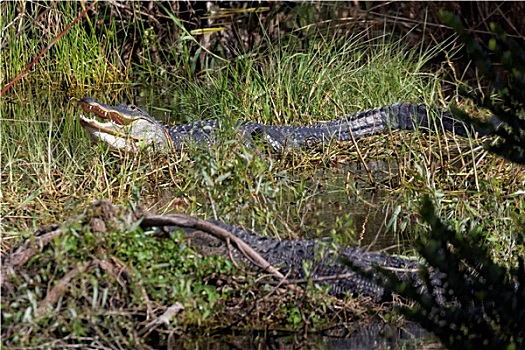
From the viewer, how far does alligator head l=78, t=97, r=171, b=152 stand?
5789 mm

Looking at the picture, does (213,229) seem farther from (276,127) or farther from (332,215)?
(276,127)

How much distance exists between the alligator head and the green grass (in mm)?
109

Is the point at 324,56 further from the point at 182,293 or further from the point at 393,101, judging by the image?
the point at 182,293

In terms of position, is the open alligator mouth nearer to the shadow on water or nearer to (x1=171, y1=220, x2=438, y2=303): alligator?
(x1=171, y1=220, x2=438, y2=303): alligator

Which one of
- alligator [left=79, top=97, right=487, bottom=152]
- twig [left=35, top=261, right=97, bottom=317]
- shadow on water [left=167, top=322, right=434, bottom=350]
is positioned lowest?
alligator [left=79, top=97, right=487, bottom=152]

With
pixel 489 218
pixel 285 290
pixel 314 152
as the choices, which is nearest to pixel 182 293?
pixel 285 290

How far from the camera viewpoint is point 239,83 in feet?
22.3

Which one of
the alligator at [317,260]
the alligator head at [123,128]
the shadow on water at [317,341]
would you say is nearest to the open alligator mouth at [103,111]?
the alligator head at [123,128]

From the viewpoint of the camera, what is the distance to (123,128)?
5.79 metres

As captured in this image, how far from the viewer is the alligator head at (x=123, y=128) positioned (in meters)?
5.79

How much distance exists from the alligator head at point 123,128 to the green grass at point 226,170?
109 millimetres

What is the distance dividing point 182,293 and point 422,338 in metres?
0.86

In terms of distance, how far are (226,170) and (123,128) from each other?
2019 mm

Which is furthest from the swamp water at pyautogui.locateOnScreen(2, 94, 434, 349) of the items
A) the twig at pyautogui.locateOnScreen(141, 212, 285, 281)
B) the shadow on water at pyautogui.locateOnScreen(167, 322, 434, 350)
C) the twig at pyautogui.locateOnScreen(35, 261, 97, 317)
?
the twig at pyautogui.locateOnScreen(35, 261, 97, 317)
